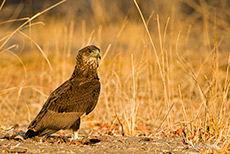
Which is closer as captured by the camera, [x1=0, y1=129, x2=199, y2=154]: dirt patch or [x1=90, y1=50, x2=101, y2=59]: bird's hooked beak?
[x1=0, y1=129, x2=199, y2=154]: dirt patch

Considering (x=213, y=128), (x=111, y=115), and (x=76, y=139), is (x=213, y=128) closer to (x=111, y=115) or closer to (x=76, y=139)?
(x=76, y=139)

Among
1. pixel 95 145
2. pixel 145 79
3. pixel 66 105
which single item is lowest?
pixel 95 145

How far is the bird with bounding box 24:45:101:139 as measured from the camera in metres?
3.81

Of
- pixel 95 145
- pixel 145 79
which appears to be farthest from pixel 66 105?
pixel 145 79

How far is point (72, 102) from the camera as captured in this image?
4000 millimetres

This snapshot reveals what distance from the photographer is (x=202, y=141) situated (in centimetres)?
392

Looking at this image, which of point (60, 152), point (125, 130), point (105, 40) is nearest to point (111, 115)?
point (125, 130)

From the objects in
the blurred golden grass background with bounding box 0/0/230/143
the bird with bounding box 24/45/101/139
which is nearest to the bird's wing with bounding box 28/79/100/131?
the bird with bounding box 24/45/101/139

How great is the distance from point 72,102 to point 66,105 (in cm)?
7

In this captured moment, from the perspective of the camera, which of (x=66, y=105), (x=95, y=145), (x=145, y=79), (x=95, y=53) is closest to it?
(x=95, y=145)

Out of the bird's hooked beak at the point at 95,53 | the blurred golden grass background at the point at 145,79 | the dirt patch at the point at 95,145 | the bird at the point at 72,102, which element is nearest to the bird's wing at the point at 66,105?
the bird at the point at 72,102

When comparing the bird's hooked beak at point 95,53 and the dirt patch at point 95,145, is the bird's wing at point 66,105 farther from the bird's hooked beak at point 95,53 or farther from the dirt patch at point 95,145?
the bird's hooked beak at point 95,53

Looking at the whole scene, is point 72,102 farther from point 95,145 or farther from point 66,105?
point 95,145

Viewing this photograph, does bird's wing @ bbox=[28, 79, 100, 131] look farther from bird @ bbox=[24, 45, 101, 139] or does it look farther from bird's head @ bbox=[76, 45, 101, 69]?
bird's head @ bbox=[76, 45, 101, 69]
